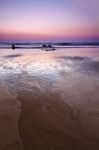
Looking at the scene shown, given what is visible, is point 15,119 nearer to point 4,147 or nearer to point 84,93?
point 4,147

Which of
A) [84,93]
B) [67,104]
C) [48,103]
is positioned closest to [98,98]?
[84,93]

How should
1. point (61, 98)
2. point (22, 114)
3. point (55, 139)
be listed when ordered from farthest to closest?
1. point (61, 98)
2. point (22, 114)
3. point (55, 139)

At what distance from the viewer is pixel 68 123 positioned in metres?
3.69

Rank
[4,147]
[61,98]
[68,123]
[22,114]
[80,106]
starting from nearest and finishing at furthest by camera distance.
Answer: [4,147] < [68,123] < [22,114] < [80,106] < [61,98]

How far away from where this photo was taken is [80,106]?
456 centimetres

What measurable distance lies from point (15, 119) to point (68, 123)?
4.04 ft

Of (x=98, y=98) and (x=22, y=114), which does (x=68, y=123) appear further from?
(x=98, y=98)

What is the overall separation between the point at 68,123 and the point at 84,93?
2.19 meters

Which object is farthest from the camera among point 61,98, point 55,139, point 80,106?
point 61,98

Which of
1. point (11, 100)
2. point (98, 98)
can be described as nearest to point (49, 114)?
point (11, 100)

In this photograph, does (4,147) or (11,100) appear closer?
(4,147)

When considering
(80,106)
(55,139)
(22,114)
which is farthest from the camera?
(80,106)

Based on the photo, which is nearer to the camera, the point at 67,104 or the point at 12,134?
the point at 12,134

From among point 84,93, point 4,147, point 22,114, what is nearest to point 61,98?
point 84,93
